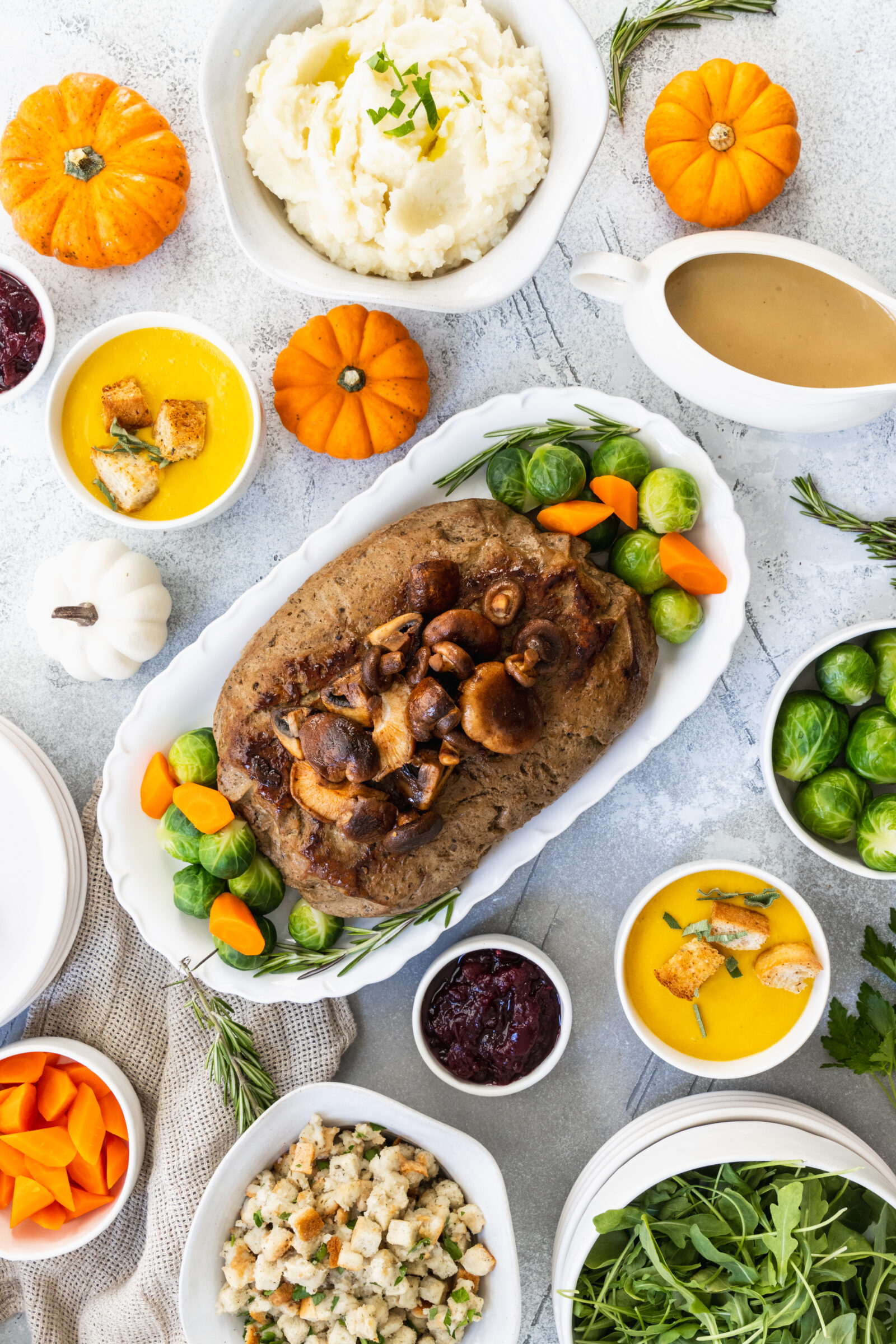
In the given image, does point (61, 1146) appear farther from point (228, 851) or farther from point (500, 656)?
point (500, 656)

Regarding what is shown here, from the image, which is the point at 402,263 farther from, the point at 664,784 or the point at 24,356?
the point at 664,784

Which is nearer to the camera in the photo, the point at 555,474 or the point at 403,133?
the point at 403,133

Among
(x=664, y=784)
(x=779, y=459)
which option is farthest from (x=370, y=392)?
(x=664, y=784)

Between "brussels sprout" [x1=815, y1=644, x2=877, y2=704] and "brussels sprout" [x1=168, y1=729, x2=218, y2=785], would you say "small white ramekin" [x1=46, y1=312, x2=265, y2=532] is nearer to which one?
"brussels sprout" [x1=168, y1=729, x2=218, y2=785]

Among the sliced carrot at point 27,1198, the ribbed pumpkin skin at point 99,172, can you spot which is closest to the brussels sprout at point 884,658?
the ribbed pumpkin skin at point 99,172

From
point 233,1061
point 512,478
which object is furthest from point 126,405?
point 233,1061

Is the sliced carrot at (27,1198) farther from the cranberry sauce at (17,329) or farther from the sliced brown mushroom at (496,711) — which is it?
the cranberry sauce at (17,329)

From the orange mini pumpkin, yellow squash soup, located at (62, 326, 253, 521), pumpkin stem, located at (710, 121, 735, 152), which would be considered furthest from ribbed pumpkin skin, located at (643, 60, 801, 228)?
yellow squash soup, located at (62, 326, 253, 521)
